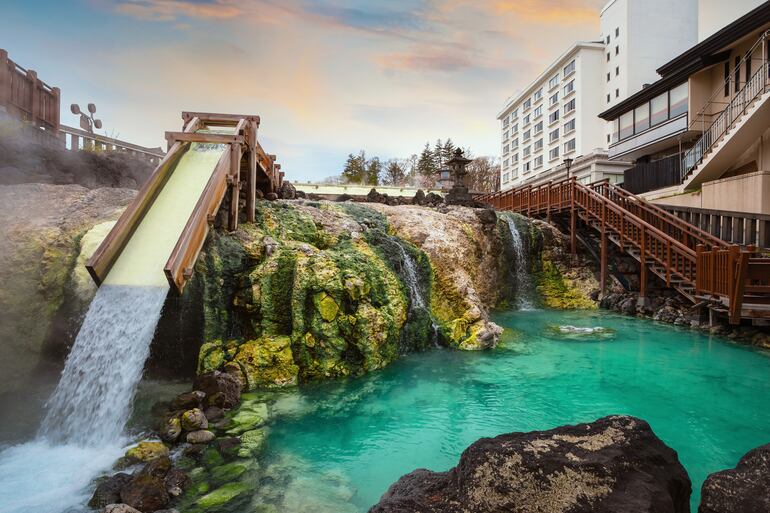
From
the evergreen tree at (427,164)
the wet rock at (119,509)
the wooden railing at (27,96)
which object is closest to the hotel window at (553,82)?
the evergreen tree at (427,164)

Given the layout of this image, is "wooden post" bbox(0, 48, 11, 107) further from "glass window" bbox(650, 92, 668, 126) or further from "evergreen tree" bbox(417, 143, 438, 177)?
"evergreen tree" bbox(417, 143, 438, 177)

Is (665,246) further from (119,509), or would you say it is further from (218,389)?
(119,509)

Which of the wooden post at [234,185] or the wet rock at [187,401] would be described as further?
the wooden post at [234,185]

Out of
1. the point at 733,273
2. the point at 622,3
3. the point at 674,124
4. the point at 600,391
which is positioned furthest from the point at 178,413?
the point at 622,3

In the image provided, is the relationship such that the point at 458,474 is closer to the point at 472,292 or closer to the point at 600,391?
the point at 600,391

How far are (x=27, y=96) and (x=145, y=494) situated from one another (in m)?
15.5

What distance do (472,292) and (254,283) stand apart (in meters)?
6.36

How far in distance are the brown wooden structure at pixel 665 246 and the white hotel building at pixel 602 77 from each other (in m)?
20.4

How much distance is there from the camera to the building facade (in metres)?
43.2

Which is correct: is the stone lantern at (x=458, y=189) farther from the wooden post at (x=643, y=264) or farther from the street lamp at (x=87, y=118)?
the street lamp at (x=87, y=118)

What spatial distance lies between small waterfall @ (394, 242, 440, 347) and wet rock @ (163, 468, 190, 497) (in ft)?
21.3

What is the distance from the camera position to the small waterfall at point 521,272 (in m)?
17.2

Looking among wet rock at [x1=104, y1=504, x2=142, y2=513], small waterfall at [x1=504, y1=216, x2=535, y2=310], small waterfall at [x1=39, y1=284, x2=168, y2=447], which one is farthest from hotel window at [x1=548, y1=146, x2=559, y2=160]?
wet rock at [x1=104, y1=504, x2=142, y2=513]

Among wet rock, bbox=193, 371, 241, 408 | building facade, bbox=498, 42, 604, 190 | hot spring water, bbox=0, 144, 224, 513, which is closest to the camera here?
hot spring water, bbox=0, 144, 224, 513
